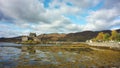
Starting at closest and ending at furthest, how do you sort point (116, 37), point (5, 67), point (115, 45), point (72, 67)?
point (5, 67) < point (72, 67) < point (115, 45) < point (116, 37)

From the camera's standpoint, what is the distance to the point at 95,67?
29.0 meters

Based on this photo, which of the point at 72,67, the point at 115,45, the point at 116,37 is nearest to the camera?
the point at 72,67

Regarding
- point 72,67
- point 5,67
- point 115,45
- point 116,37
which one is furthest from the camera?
point 116,37

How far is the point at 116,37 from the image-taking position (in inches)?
5536

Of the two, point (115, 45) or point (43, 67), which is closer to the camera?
point (43, 67)

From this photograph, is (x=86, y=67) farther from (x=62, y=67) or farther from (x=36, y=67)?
(x=36, y=67)

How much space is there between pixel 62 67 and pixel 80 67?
3.13 meters

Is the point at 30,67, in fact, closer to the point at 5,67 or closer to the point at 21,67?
the point at 21,67

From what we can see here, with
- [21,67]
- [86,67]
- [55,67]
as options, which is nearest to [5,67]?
[21,67]

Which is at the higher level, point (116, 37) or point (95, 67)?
point (116, 37)

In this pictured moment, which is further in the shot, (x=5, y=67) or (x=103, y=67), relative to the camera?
(x=103, y=67)

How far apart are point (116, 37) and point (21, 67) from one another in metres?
126

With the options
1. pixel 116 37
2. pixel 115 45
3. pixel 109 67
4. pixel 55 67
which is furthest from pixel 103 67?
pixel 116 37

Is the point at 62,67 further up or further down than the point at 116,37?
further down
